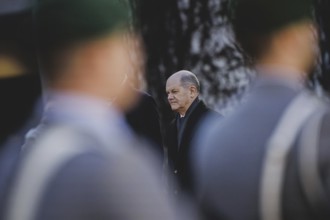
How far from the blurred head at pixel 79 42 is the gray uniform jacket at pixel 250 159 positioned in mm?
471

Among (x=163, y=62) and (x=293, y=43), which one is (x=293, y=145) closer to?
(x=293, y=43)

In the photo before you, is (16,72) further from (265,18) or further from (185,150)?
(185,150)

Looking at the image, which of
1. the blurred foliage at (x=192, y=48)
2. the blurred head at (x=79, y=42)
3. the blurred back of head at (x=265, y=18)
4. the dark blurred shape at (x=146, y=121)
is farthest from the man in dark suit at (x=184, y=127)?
the blurred head at (x=79, y=42)

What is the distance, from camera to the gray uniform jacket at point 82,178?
6.48ft

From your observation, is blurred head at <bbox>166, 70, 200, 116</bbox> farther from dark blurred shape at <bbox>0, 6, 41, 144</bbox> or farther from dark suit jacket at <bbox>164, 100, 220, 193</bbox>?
dark blurred shape at <bbox>0, 6, 41, 144</bbox>

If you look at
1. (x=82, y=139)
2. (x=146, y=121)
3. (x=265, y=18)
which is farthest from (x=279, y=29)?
(x=146, y=121)

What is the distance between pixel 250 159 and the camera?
8.36ft

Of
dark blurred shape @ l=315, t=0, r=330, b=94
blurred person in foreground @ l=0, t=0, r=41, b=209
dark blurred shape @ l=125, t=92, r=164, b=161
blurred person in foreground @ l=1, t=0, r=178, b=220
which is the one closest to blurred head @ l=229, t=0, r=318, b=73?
blurred person in foreground @ l=1, t=0, r=178, b=220

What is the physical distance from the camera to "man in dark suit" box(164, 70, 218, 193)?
6.57 meters

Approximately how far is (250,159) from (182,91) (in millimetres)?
4499

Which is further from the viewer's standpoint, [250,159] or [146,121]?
[146,121]

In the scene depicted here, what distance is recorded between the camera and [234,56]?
9.93 metres

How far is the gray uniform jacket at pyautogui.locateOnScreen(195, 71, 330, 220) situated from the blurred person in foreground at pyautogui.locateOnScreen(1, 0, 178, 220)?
0.41 m

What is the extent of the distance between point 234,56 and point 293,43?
24.0 feet
